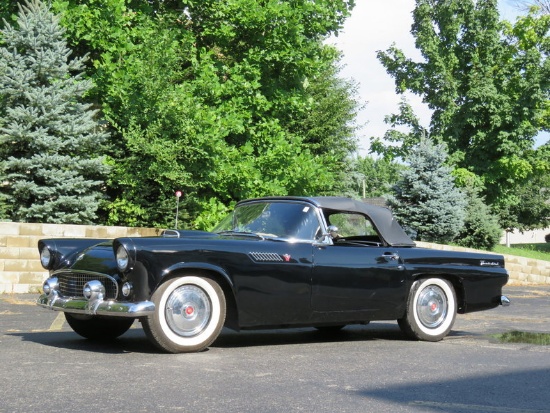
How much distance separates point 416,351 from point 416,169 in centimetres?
1755

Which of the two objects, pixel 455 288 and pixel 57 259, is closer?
pixel 57 259

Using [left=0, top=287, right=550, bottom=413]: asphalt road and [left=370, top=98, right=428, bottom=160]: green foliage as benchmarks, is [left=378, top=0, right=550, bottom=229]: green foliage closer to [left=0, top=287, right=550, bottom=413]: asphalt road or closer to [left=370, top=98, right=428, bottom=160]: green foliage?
[left=370, top=98, right=428, bottom=160]: green foliage

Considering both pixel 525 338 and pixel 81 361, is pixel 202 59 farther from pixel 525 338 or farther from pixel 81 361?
pixel 81 361

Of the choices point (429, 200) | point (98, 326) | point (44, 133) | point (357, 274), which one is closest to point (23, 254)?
point (44, 133)

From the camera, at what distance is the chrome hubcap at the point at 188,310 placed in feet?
23.1

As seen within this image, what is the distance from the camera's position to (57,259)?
8.20 metres

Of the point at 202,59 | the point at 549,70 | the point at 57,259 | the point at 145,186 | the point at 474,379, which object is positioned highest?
the point at 549,70

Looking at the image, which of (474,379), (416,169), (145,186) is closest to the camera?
(474,379)

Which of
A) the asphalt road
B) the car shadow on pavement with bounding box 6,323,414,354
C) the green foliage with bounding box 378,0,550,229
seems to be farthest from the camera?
the green foliage with bounding box 378,0,550,229

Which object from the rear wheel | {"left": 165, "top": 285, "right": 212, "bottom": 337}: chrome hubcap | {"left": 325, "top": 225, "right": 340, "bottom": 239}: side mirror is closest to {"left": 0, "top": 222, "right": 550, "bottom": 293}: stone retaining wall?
the rear wheel

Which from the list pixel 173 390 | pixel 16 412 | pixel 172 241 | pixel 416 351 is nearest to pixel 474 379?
pixel 416 351

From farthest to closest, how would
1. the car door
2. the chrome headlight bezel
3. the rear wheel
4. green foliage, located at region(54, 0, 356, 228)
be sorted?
green foliage, located at region(54, 0, 356, 228), the chrome headlight bezel, the rear wheel, the car door

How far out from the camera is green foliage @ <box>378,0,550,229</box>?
31.9 meters

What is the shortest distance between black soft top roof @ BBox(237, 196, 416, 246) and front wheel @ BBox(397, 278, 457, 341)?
0.50 metres
